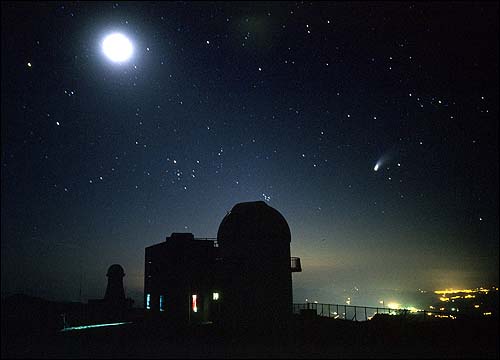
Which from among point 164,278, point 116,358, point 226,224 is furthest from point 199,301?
point 116,358

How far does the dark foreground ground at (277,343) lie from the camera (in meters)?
15.3

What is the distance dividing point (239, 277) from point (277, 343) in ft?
38.8

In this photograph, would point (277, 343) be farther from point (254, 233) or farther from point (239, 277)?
point (254, 233)

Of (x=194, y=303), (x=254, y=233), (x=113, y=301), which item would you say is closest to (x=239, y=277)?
(x=254, y=233)

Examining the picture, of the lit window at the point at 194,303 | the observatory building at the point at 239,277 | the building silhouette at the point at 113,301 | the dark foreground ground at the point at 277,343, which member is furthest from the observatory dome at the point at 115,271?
the dark foreground ground at the point at 277,343

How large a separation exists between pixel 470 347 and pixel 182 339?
42.0ft

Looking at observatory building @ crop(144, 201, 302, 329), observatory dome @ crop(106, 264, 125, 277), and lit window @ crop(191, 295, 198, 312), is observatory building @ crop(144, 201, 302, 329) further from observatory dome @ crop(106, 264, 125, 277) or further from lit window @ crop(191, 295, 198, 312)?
observatory dome @ crop(106, 264, 125, 277)

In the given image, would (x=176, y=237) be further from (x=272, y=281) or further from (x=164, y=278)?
(x=272, y=281)

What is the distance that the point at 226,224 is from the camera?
100 feet

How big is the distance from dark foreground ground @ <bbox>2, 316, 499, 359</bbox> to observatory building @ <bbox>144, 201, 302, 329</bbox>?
6.65m

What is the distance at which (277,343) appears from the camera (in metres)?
17.4

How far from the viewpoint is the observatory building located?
28.5m

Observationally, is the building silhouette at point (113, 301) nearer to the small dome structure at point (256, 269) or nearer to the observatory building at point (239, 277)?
the observatory building at point (239, 277)

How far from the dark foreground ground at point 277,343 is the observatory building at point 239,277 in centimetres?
665
